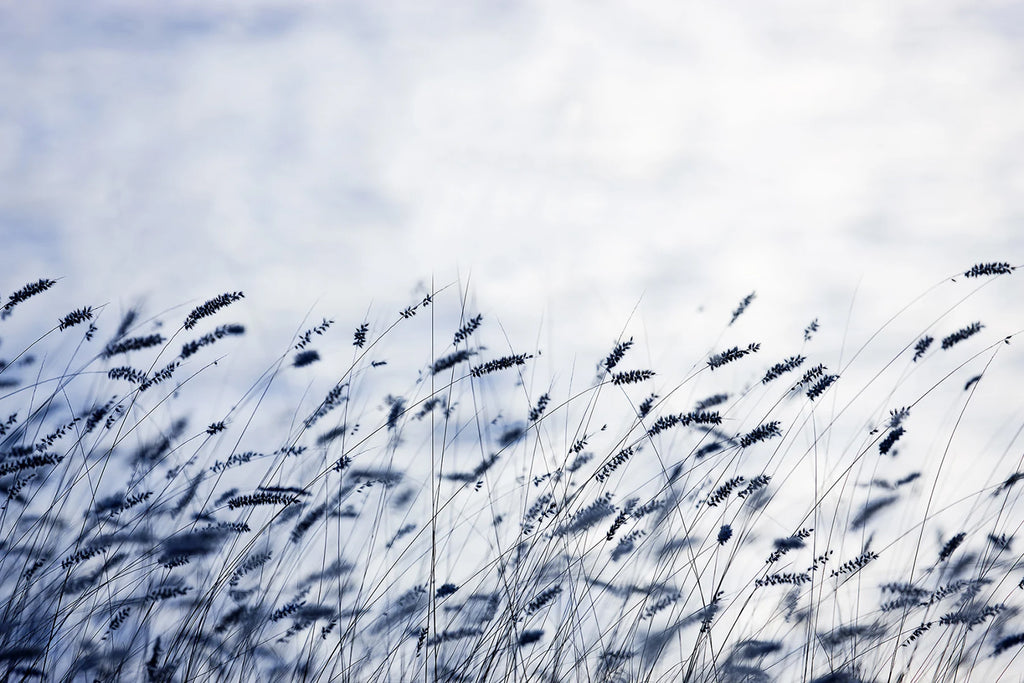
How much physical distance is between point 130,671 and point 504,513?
98 cm

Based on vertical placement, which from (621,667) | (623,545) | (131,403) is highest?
(131,403)

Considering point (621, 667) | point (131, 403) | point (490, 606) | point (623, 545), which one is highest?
point (131, 403)

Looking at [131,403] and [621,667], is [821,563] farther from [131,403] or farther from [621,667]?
[131,403]

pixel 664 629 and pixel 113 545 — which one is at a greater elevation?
pixel 113 545

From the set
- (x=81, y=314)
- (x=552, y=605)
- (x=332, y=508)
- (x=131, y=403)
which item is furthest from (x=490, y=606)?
(x=81, y=314)

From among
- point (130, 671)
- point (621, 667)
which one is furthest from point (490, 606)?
point (130, 671)

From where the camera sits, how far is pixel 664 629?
2180mm

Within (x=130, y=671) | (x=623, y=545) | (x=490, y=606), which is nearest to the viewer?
(x=130, y=671)

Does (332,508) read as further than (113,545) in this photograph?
Yes

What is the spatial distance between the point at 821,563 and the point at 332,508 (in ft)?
4.47

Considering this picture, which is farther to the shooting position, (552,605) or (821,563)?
(821,563)

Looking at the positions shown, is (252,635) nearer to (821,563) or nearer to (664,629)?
(664,629)

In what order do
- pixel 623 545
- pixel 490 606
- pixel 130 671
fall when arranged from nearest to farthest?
pixel 130 671 → pixel 490 606 → pixel 623 545

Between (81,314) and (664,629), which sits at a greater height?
(81,314)
